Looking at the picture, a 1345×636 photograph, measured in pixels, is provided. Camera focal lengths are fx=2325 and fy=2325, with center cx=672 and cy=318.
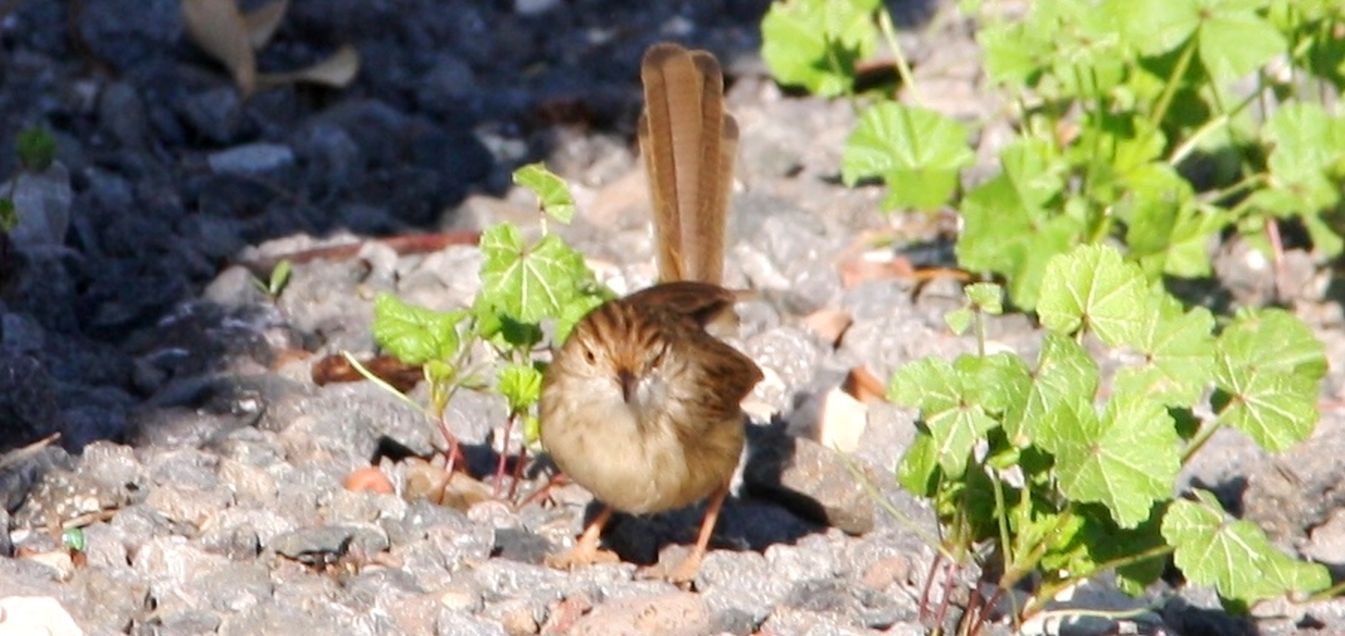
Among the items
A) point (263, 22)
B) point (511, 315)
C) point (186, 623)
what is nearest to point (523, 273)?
point (511, 315)

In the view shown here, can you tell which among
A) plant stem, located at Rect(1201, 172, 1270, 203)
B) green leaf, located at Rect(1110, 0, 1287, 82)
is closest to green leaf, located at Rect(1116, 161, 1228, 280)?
plant stem, located at Rect(1201, 172, 1270, 203)

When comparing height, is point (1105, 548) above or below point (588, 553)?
above

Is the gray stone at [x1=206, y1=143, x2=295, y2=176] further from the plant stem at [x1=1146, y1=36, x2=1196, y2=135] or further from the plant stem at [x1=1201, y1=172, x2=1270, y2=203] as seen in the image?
the plant stem at [x1=1201, y1=172, x2=1270, y2=203]

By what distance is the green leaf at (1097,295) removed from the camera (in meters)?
4.34

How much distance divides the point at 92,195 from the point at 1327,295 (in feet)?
11.9

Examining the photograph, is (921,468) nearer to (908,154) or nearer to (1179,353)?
(1179,353)

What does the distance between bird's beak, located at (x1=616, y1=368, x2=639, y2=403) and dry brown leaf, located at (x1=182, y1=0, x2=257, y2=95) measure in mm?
2691

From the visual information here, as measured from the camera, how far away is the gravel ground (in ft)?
16.0

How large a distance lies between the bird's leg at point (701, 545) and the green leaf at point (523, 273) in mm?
679

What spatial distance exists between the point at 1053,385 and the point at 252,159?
353 centimetres

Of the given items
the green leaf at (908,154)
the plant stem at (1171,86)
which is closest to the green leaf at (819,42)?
the green leaf at (908,154)

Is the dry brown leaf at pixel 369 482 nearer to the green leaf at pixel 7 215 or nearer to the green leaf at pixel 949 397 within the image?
the green leaf at pixel 7 215

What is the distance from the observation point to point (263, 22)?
785cm

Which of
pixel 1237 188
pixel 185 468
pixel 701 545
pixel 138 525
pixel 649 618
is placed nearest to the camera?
pixel 649 618
